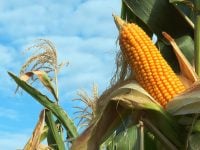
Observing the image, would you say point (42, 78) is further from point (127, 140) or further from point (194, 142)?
point (194, 142)

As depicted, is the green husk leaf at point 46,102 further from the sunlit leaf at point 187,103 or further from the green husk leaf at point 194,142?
the green husk leaf at point 194,142

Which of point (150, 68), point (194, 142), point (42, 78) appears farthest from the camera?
point (42, 78)

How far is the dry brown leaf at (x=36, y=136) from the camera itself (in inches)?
159

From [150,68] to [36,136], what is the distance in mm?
1664

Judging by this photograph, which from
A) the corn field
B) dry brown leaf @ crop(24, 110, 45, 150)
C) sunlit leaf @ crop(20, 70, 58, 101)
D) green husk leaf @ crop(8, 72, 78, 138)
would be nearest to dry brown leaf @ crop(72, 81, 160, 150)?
the corn field

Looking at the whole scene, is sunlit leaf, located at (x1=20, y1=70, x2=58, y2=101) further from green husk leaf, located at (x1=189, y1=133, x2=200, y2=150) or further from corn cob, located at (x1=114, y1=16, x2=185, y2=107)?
green husk leaf, located at (x1=189, y1=133, x2=200, y2=150)

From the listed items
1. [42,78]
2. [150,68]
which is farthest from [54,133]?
[150,68]

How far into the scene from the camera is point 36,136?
161 inches

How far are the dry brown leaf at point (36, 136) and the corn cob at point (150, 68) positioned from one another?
1.48 m

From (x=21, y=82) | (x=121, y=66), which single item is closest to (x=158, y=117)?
(x=121, y=66)

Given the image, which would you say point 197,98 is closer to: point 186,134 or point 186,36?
point 186,134

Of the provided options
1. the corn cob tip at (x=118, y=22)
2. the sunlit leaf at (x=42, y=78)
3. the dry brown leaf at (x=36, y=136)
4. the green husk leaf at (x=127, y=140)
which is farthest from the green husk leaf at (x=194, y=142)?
the sunlit leaf at (x=42, y=78)

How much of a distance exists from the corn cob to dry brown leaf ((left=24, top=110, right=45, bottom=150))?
4.86 feet

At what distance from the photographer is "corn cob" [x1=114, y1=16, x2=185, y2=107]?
273cm
